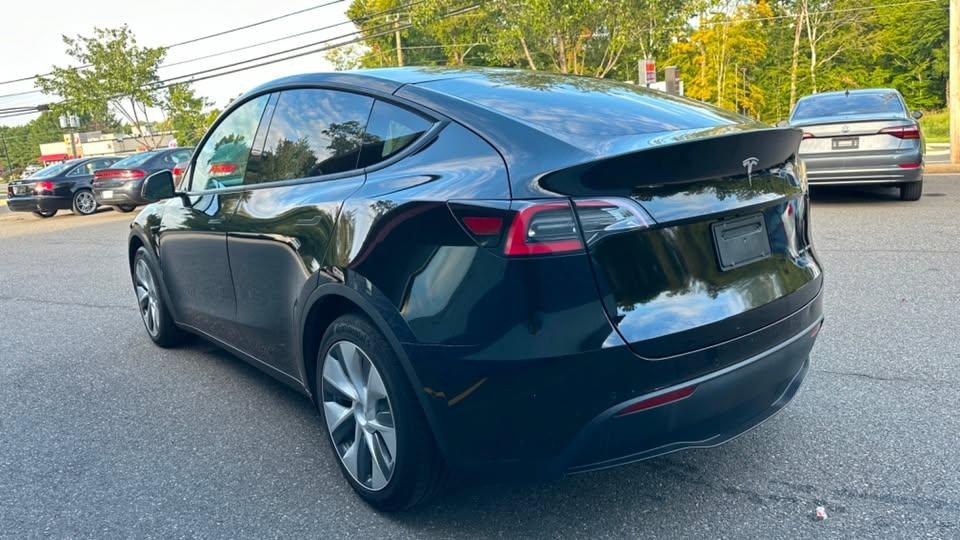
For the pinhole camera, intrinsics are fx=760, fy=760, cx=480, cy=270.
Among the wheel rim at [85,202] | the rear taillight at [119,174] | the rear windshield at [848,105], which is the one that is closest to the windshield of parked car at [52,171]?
the wheel rim at [85,202]

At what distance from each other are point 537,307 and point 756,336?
79 cm

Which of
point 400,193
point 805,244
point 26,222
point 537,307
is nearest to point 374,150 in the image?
point 400,193

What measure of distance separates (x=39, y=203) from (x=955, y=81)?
20.3 meters

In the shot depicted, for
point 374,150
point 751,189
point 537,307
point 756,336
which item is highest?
point 374,150

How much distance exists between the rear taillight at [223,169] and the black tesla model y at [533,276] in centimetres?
76

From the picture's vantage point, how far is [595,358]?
2.16 m

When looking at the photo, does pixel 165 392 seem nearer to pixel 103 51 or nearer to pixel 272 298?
pixel 272 298

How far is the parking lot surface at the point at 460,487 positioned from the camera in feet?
8.66

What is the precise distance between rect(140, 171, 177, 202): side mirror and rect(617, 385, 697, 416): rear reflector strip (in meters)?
3.12

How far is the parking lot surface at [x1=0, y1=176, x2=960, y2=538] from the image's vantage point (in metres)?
2.64

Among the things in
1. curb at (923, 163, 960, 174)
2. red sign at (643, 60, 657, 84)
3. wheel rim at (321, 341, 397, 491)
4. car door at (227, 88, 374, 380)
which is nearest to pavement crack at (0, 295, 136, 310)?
car door at (227, 88, 374, 380)

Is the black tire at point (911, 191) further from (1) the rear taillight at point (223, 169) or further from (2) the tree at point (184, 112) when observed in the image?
(2) the tree at point (184, 112)

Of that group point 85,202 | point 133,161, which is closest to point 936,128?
point 133,161

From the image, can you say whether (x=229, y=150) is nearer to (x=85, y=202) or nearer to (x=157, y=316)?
(x=157, y=316)
